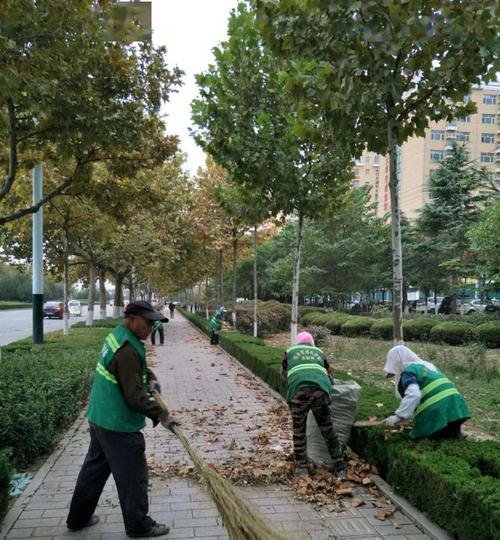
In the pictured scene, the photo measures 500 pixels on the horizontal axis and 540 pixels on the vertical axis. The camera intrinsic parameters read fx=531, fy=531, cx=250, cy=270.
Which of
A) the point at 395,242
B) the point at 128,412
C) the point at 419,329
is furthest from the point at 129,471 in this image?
the point at 419,329

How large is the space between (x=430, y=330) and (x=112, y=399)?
634 inches

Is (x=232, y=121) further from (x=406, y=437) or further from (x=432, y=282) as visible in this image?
(x=432, y=282)

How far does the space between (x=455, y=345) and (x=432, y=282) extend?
57.8 feet

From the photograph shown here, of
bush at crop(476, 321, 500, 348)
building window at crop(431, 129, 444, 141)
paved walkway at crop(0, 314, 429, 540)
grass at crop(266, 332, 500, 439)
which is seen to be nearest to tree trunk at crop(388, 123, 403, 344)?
paved walkway at crop(0, 314, 429, 540)

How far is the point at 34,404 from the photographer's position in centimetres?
558

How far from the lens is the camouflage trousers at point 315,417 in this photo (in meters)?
5.07

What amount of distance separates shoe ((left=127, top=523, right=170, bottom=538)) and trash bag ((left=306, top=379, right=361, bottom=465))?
1.89 meters

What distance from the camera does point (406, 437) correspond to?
192 inches

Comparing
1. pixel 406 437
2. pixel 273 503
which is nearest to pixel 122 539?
pixel 273 503

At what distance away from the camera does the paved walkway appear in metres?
4.01

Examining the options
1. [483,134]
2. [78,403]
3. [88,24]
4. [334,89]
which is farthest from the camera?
[483,134]

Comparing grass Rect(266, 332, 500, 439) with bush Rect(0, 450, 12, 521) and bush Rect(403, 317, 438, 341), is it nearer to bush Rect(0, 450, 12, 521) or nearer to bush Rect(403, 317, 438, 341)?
bush Rect(403, 317, 438, 341)

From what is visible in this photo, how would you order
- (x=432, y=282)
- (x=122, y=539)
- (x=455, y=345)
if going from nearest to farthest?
(x=122, y=539)
(x=455, y=345)
(x=432, y=282)

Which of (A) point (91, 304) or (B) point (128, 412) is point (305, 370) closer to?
(B) point (128, 412)
